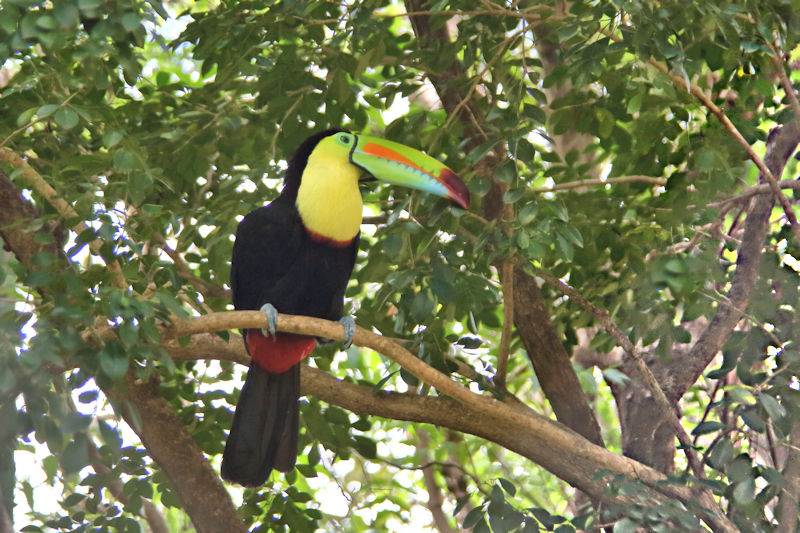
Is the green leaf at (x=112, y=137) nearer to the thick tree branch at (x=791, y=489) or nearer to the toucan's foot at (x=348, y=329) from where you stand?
the toucan's foot at (x=348, y=329)

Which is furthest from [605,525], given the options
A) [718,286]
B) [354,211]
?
[354,211]

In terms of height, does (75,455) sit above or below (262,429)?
below

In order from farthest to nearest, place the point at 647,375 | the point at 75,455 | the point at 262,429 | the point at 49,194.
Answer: the point at 262,429 < the point at 647,375 < the point at 49,194 < the point at 75,455

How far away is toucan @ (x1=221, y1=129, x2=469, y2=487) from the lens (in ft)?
12.4

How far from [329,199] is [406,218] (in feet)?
1.87

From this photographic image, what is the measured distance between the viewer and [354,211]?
154 inches

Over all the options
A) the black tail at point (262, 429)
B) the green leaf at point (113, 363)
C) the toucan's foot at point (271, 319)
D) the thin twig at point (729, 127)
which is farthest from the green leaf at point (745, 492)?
the green leaf at point (113, 363)

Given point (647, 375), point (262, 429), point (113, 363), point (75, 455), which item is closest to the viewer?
point (75, 455)

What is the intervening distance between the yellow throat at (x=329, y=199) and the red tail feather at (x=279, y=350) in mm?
428

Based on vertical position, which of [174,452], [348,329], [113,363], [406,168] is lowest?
[113,363]

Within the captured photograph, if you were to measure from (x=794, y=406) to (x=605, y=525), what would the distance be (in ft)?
2.35

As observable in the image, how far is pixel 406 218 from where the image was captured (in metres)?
3.41

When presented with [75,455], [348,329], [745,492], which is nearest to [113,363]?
[75,455]

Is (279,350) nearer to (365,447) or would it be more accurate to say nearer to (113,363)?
(365,447)
